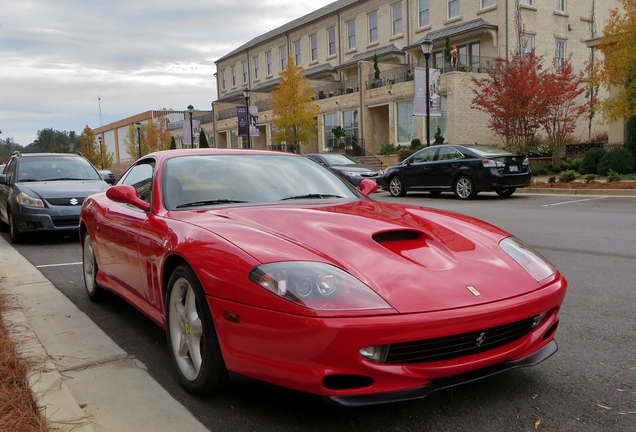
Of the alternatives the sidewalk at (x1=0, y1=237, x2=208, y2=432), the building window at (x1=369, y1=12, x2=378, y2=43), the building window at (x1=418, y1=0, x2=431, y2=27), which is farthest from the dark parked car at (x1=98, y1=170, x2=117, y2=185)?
the building window at (x1=369, y1=12, x2=378, y2=43)

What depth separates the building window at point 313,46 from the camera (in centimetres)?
4828

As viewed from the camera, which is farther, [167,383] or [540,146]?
[540,146]

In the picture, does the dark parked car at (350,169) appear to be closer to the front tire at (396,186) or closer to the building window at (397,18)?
the front tire at (396,186)

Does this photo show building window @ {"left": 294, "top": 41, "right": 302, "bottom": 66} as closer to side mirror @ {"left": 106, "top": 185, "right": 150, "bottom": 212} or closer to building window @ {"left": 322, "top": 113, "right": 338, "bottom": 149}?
building window @ {"left": 322, "top": 113, "right": 338, "bottom": 149}

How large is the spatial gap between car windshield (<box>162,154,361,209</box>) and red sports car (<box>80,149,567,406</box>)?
0.02 meters

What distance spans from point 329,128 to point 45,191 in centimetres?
3279

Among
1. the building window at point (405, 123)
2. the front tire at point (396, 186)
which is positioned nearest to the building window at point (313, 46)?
the building window at point (405, 123)

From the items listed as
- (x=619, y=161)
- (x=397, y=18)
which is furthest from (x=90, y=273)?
(x=397, y=18)

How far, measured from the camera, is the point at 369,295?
2406mm

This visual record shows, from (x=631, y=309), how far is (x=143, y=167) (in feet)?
13.2

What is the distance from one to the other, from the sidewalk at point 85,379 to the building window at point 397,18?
3766cm

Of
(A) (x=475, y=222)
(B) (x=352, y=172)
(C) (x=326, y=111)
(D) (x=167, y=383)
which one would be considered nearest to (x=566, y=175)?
(B) (x=352, y=172)

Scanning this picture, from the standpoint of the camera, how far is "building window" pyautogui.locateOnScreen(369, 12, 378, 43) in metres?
41.3

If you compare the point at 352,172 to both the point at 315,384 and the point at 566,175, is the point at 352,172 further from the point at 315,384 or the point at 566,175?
the point at 315,384
